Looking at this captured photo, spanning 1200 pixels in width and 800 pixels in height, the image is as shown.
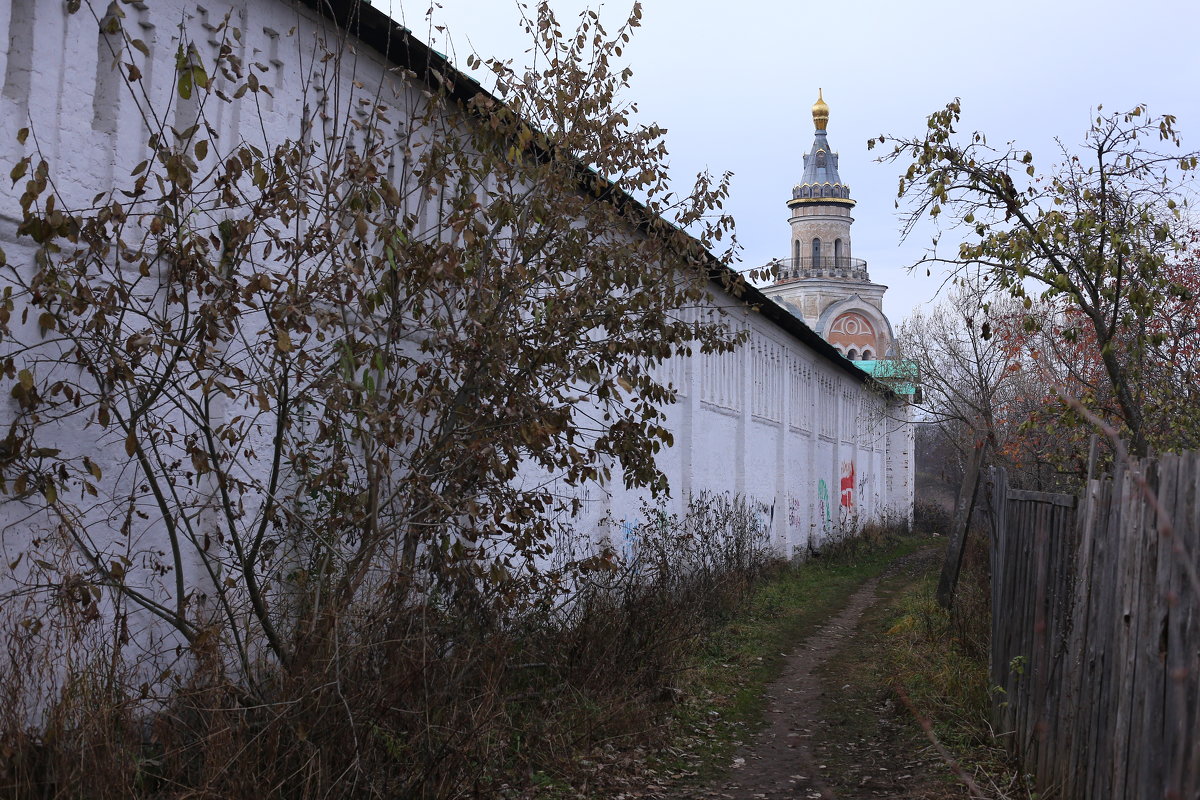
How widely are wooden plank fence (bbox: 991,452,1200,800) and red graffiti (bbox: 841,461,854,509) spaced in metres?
19.9

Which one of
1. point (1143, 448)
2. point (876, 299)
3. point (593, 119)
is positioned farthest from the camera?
point (876, 299)

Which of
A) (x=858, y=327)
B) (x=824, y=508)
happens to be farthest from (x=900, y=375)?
(x=858, y=327)

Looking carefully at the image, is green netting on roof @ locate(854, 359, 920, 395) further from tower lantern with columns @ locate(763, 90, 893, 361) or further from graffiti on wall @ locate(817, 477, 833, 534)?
tower lantern with columns @ locate(763, 90, 893, 361)

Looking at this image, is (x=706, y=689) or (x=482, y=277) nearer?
(x=482, y=277)

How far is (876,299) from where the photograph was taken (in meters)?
62.4

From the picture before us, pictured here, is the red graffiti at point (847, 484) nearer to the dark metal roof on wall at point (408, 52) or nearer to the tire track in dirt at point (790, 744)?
the tire track in dirt at point (790, 744)

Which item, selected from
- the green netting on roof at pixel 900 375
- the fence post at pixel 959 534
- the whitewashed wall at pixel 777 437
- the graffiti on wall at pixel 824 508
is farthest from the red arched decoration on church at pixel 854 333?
the fence post at pixel 959 534

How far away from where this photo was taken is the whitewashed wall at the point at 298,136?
219 inches

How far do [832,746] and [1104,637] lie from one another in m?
3.34

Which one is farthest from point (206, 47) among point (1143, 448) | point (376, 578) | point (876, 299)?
point (876, 299)

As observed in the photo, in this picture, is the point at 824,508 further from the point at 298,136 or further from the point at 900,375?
the point at 298,136

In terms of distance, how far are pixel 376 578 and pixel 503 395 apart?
1342 mm

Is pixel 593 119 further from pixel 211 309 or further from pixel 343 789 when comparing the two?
pixel 343 789

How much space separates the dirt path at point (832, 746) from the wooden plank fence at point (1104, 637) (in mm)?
716
